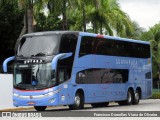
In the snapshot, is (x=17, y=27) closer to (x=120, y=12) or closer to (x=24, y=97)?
(x=120, y=12)

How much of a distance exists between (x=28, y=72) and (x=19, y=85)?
0.86m

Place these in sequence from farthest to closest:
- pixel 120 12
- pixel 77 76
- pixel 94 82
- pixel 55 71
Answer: pixel 120 12, pixel 94 82, pixel 77 76, pixel 55 71

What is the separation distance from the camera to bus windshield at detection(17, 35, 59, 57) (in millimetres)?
25328

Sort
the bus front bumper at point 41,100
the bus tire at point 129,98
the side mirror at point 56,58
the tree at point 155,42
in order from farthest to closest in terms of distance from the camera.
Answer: the tree at point 155,42, the bus tire at point 129,98, the bus front bumper at point 41,100, the side mirror at point 56,58

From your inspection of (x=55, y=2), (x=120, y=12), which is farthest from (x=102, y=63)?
(x=120, y=12)

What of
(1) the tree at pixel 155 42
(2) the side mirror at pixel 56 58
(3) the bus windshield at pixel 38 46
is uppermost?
(1) the tree at pixel 155 42

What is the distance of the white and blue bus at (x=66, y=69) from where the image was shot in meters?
25.1

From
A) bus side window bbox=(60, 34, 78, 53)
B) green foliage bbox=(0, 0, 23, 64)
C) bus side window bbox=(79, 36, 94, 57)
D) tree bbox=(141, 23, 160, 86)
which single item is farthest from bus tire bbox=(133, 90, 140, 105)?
tree bbox=(141, 23, 160, 86)

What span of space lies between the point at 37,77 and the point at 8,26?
2497 cm

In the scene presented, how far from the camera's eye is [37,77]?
2514 cm

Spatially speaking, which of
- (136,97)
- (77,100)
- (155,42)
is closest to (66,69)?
(77,100)

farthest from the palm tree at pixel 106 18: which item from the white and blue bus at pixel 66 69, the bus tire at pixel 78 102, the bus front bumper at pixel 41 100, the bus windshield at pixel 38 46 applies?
the bus front bumper at pixel 41 100

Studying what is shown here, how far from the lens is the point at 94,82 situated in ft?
93.2

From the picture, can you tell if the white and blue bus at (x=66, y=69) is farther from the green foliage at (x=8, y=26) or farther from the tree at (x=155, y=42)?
the tree at (x=155, y=42)
